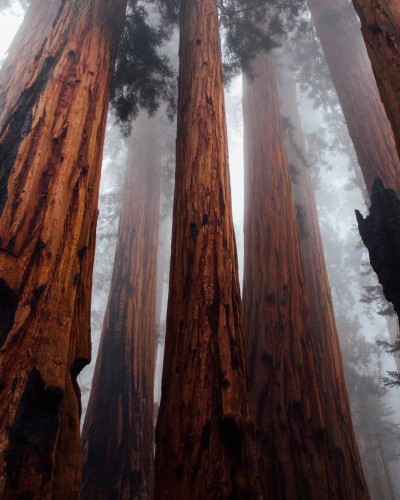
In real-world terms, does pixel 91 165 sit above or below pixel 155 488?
above

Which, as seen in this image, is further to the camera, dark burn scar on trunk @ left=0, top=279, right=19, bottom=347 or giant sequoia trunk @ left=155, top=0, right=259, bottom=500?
giant sequoia trunk @ left=155, top=0, right=259, bottom=500

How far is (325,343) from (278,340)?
5.09 feet

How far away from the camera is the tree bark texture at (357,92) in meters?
3.93

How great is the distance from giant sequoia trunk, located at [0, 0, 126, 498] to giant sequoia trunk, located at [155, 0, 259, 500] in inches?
17.5

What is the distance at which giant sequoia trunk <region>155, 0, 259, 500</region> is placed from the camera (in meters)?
1.52

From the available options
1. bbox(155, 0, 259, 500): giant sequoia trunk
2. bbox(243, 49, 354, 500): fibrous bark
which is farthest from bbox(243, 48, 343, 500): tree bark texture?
bbox(155, 0, 259, 500): giant sequoia trunk

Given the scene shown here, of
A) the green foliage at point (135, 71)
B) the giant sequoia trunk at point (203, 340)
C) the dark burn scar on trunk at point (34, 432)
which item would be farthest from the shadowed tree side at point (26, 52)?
the dark burn scar on trunk at point (34, 432)

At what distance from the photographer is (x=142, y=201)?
6.42 meters

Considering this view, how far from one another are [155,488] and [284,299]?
2313 mm

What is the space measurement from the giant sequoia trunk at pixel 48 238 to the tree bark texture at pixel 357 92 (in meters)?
2.98

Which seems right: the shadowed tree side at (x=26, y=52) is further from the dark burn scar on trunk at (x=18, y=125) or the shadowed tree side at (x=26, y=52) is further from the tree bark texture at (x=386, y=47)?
the tree bark texture at (x=386, y=47)

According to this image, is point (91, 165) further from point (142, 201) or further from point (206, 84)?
point (142, 201)

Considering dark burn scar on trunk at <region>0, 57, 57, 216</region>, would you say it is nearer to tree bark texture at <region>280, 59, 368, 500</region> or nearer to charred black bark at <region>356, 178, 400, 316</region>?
charred black bark at <region>356, 178, 400, 316</region>

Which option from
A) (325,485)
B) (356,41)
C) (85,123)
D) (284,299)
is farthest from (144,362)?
(356,41)
